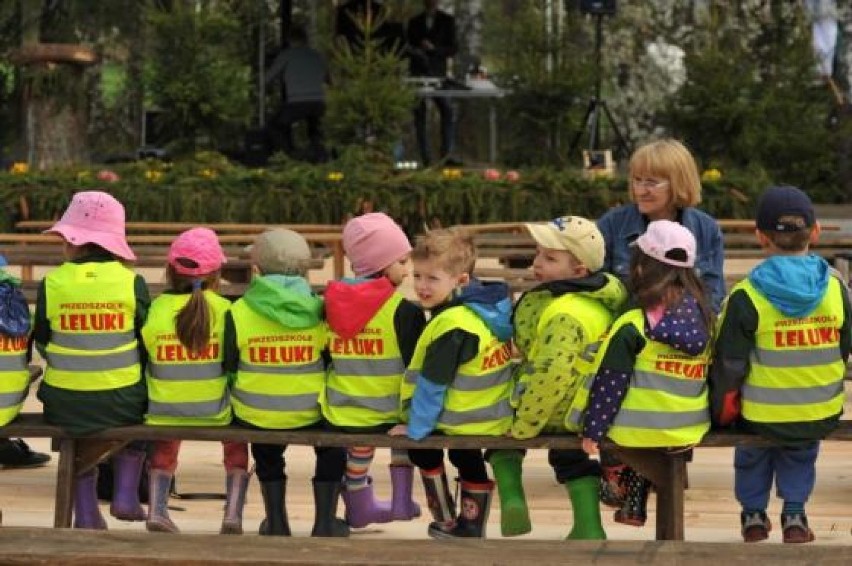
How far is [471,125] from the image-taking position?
23.6 m

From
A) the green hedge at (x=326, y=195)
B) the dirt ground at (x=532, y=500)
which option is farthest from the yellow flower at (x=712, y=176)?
the dirt ground at (x=532, y=500)

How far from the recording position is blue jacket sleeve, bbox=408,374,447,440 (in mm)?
5586

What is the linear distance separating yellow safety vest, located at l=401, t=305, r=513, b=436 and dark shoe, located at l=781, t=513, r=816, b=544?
36.4 inches

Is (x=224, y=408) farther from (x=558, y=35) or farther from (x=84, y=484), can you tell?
(x=558, y=35)

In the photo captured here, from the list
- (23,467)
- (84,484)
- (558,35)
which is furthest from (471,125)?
(84,484)

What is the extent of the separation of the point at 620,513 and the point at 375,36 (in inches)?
578

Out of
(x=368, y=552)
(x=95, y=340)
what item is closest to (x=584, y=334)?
(x=368, y=552)

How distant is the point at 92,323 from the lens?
19.1 ft

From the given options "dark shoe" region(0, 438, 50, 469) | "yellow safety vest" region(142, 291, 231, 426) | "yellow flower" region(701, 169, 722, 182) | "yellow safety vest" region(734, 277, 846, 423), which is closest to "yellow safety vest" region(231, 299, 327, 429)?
"yellow safety vest" region(142, 291, 231, 426)

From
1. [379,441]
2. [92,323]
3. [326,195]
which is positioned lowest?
[326,195]

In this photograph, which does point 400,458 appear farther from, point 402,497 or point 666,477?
point 666,477

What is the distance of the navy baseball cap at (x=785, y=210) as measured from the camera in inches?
220

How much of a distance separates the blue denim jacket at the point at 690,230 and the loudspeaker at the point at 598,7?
515 inches

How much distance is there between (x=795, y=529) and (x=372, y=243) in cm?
158
